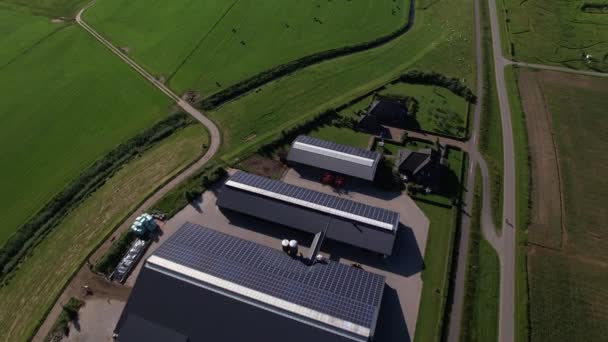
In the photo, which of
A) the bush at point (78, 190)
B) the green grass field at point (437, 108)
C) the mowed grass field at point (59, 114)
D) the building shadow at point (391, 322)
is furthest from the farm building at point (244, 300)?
the green grass field at point (437, 108)

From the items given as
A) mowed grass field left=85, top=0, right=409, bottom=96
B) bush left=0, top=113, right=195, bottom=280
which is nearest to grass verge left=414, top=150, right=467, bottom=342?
bush left=0, top=113, right=195, bottom=280

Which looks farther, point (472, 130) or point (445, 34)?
point (445, 34)

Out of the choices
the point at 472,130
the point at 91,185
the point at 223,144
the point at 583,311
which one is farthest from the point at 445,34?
the point at 91,185

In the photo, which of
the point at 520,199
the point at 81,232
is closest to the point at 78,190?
the point at 81,232

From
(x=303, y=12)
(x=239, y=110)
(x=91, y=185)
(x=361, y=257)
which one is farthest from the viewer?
(x=303, y=12)

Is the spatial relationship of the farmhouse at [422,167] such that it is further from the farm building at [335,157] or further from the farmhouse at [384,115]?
the farmhouse at [384,115]

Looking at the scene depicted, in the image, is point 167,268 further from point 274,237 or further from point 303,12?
point 303,12

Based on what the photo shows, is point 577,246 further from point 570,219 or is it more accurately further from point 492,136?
point 492,136

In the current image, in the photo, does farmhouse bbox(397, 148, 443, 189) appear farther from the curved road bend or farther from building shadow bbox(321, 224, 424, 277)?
the curved road bend
